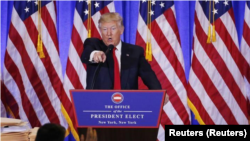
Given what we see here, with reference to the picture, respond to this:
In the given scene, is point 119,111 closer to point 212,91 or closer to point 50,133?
point 50,133

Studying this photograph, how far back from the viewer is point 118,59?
19.3 feet

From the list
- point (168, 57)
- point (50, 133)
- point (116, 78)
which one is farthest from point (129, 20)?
point (50, 133)

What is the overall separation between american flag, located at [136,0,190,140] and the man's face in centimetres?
51

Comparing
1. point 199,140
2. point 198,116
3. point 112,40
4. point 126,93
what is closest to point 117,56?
point 112,40

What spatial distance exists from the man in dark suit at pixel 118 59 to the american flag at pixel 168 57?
0.42m

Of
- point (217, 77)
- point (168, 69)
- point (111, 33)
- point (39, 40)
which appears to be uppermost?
point (111, 33)

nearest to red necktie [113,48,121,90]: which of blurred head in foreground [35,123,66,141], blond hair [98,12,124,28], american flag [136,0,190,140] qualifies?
blond hair [98,12,124,28]

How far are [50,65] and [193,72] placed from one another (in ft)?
6.94

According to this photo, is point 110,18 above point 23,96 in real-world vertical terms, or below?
above

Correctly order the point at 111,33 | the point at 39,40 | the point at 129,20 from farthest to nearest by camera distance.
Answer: the point at 129,20, the point at 39,40, the point at 111,33

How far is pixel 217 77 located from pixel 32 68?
8.90ft

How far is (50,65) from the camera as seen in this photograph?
6527 millimetres

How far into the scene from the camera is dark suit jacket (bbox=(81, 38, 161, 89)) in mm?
5770

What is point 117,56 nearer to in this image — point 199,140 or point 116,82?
point 116,82
